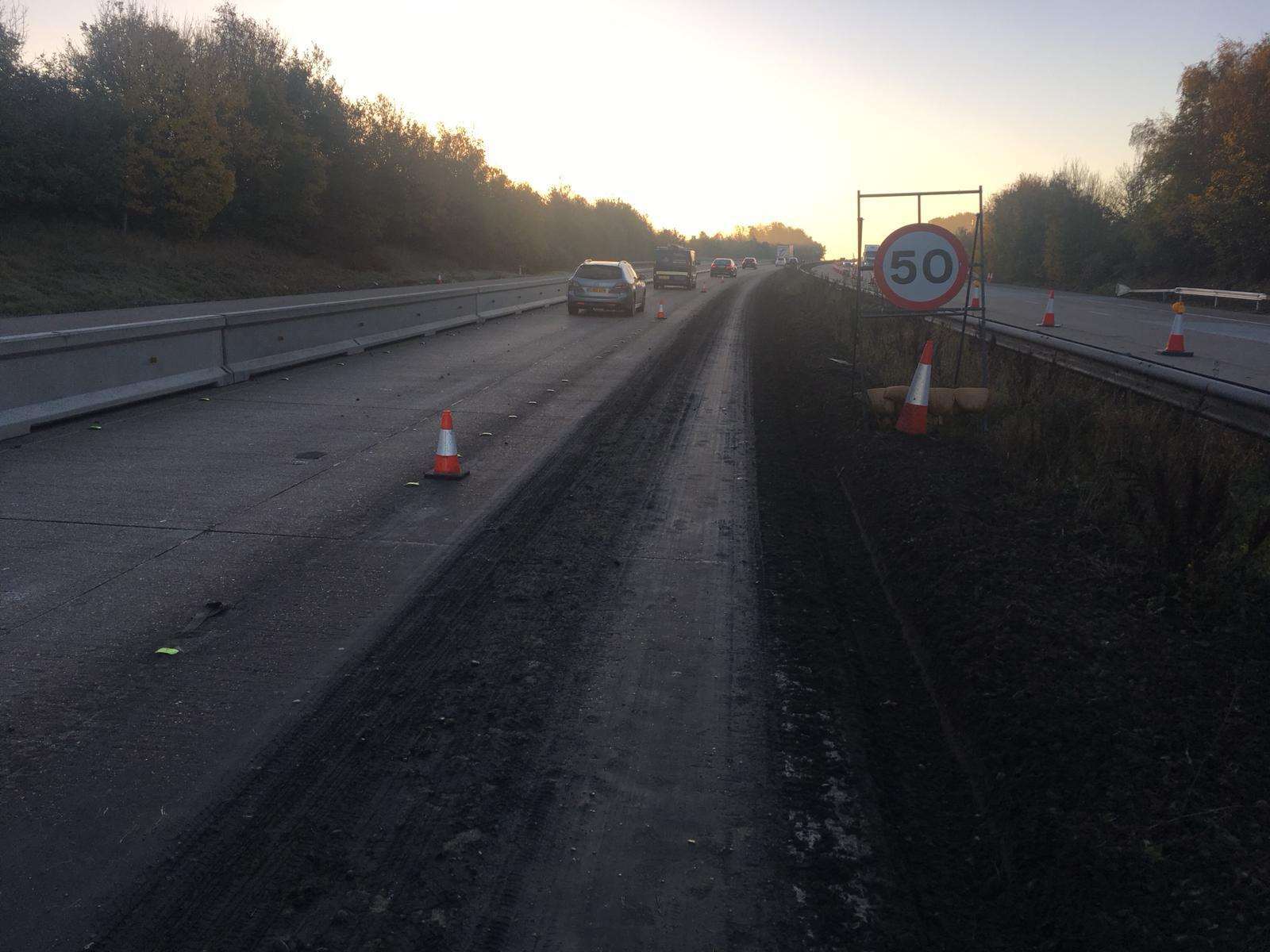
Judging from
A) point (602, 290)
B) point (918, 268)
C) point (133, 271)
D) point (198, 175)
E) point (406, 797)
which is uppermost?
point (198, 175)

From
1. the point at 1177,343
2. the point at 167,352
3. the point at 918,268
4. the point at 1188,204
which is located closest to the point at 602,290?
the point at 1177,343

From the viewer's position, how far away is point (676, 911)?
318 cm

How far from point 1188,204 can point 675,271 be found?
25.6 metres

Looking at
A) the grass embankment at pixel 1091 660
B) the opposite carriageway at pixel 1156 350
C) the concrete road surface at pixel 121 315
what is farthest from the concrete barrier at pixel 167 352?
the opposite carriageway at pixel 1156 350

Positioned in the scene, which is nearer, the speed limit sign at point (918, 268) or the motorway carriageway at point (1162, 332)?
the speed limit sign at point (918, 268)

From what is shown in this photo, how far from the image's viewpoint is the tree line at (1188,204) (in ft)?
147

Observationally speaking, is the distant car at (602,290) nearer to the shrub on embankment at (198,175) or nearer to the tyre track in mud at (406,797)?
the shrub on embankment at (198,175)

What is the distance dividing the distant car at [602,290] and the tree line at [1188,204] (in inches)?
520

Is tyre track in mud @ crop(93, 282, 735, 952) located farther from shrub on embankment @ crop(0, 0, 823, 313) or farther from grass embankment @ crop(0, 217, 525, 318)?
shrub on embankment @ crop(0, 0, 823, 313)

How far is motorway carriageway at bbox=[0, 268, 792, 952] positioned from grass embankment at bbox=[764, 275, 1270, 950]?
890 mm

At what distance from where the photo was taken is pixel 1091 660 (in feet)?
15.7

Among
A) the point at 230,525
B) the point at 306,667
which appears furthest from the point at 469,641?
the point at 230,525

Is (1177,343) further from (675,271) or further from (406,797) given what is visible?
(675,271)

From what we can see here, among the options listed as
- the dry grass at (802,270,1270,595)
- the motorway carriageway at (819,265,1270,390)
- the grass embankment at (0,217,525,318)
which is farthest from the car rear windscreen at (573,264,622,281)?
the dry grass at (802,270,1270,595)
